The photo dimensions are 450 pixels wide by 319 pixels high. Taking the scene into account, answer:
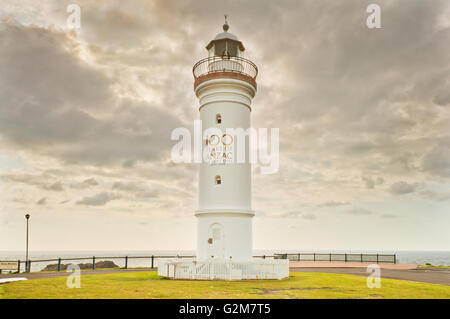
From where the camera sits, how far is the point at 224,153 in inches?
905

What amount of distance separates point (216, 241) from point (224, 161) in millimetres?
4744

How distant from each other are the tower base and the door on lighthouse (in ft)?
4.82

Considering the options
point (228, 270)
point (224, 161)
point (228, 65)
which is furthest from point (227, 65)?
point (228, 270)

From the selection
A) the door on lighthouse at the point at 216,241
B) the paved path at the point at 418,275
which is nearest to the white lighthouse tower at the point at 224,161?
the door on lighthouse at the point at 216,241

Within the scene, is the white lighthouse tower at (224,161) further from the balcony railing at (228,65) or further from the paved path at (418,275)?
the paved path at (418,275)

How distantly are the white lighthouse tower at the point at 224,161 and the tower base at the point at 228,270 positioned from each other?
2.6 inches

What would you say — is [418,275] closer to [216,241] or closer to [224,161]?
[216,241]

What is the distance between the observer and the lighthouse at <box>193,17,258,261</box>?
72.2 feet

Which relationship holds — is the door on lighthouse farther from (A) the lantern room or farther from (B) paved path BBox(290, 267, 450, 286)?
(A) the lantern room

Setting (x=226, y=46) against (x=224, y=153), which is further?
(x=226, y=46)

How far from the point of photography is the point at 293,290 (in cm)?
1460

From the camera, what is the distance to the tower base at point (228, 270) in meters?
19.8
